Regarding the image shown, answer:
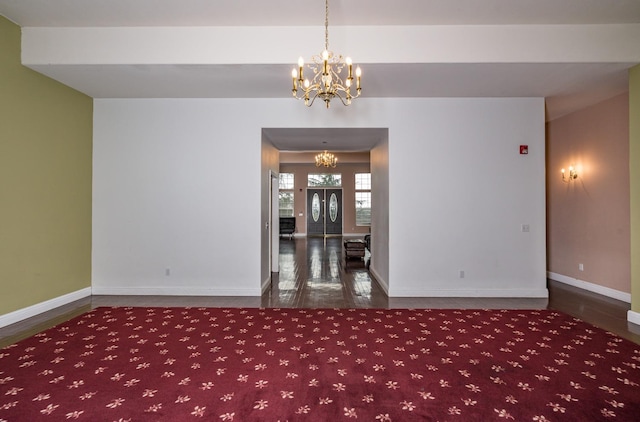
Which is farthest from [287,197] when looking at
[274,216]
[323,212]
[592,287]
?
[592,287]

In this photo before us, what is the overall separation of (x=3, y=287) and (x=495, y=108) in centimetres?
682

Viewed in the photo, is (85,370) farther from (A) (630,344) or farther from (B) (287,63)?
(A) (630,344)

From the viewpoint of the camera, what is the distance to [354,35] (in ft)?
13.2

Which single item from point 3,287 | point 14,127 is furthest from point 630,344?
point 14,127

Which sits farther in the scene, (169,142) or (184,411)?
(169,142)

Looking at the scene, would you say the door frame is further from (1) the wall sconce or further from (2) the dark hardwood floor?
(1) the wall sconce

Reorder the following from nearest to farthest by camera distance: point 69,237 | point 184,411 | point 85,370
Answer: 1. point 184,411
2. point 85,370
3. point 69,237

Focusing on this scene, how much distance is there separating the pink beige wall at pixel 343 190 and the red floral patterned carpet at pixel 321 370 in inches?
465

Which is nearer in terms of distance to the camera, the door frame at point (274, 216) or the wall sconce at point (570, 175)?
the wall sconce at point (570, 175)

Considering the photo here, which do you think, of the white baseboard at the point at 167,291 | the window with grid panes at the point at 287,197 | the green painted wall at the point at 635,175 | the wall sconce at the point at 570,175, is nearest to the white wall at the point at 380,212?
the white baseboard at the point at 167,291

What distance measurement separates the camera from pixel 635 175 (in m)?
4.10

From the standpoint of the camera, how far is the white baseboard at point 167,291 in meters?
5.37

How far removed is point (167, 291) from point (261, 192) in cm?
210

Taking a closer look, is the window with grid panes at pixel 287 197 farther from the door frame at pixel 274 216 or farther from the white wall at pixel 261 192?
the white wall at pixel 261 192
